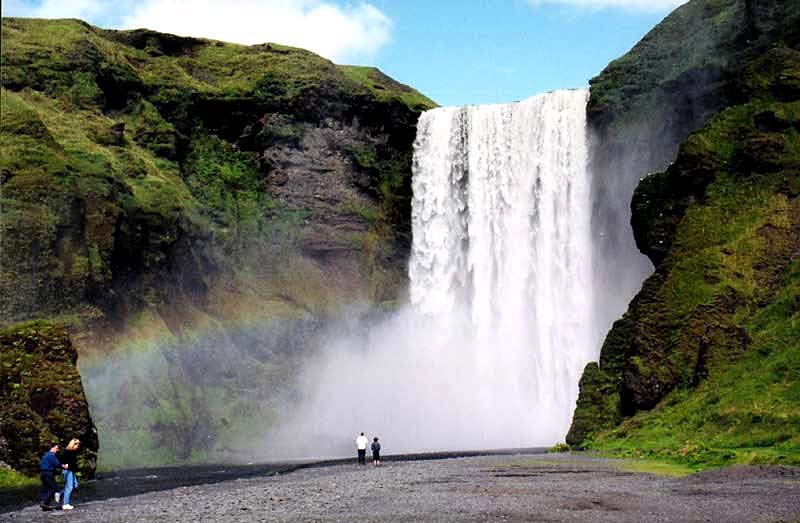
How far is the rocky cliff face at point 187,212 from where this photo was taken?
212 ft

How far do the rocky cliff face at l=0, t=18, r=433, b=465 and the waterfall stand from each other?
391 centimetres

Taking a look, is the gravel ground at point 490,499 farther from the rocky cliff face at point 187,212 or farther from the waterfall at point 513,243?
the waterfall at point 513,243

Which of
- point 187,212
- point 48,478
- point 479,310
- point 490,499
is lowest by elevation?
point 490,499

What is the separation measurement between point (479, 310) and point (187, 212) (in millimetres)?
24783

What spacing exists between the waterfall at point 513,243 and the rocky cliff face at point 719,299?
19261 millimetres

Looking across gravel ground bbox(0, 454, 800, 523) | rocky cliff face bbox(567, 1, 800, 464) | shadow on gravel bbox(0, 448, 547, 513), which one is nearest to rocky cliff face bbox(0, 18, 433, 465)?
shadow on gravel bbox(0, 448, 547, 513)

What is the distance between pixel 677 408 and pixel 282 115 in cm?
5361

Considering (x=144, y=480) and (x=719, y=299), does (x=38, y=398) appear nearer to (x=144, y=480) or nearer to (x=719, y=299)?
(x=144, y=480)

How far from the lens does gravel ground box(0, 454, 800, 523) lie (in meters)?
22.8

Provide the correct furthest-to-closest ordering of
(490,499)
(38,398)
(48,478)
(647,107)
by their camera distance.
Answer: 1. (647,107)
2. (38,398)
3. (48,478)
4. (490,499)

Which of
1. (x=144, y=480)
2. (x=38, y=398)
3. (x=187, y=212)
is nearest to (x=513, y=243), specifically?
(x=187, y=212)

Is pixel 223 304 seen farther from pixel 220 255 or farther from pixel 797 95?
pixel 797 95

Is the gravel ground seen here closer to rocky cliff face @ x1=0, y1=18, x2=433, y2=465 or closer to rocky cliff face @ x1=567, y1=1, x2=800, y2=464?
rocky cliff face @ x1=567, y1=1, x2=800, y2=464

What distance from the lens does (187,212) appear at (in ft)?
256
